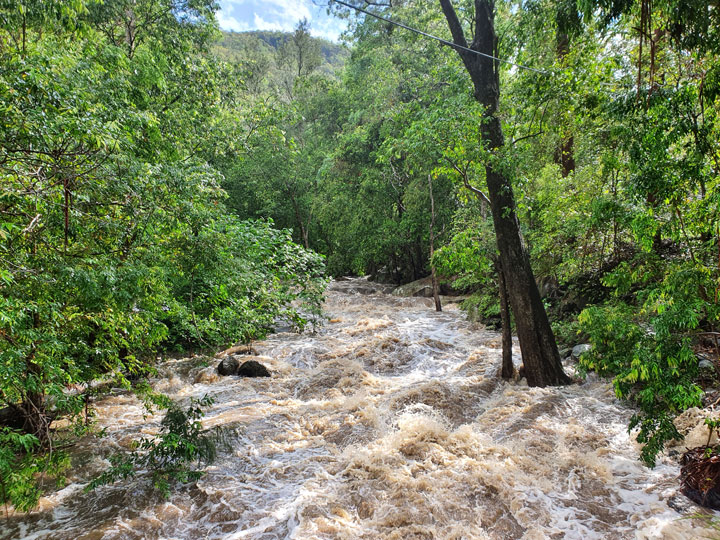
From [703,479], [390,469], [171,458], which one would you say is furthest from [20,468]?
[703,479]

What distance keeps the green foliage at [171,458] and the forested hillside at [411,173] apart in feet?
2.22

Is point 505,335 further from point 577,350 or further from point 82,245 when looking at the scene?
point 82,245

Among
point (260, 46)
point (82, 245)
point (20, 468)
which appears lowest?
point (20, 468)

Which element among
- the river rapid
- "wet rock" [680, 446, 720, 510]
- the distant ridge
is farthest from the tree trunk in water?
the distant ridge

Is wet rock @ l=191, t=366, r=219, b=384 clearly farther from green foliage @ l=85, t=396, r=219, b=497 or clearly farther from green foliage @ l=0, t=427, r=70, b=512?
green foliage @ l=0, t=427, r=70, b=512

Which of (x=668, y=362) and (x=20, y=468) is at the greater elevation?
(x=668, y=362)

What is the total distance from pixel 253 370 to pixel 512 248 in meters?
6.29

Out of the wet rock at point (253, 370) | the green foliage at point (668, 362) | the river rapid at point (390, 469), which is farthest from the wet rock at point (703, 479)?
the wet rock at point (253, 370)

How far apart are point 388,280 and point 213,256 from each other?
19598mm

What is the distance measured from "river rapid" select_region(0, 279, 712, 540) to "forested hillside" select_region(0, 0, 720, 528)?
0.68 metres

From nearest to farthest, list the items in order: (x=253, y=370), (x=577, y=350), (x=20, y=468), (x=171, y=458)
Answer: (x=20, y=468) → (x=171, y=458) → (x=577, y=350) → (x=253, y=370)

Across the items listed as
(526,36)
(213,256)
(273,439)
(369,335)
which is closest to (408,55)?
(526,36)

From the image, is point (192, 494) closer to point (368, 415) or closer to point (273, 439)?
point (273, 439)

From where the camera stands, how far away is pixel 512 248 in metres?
7.65
